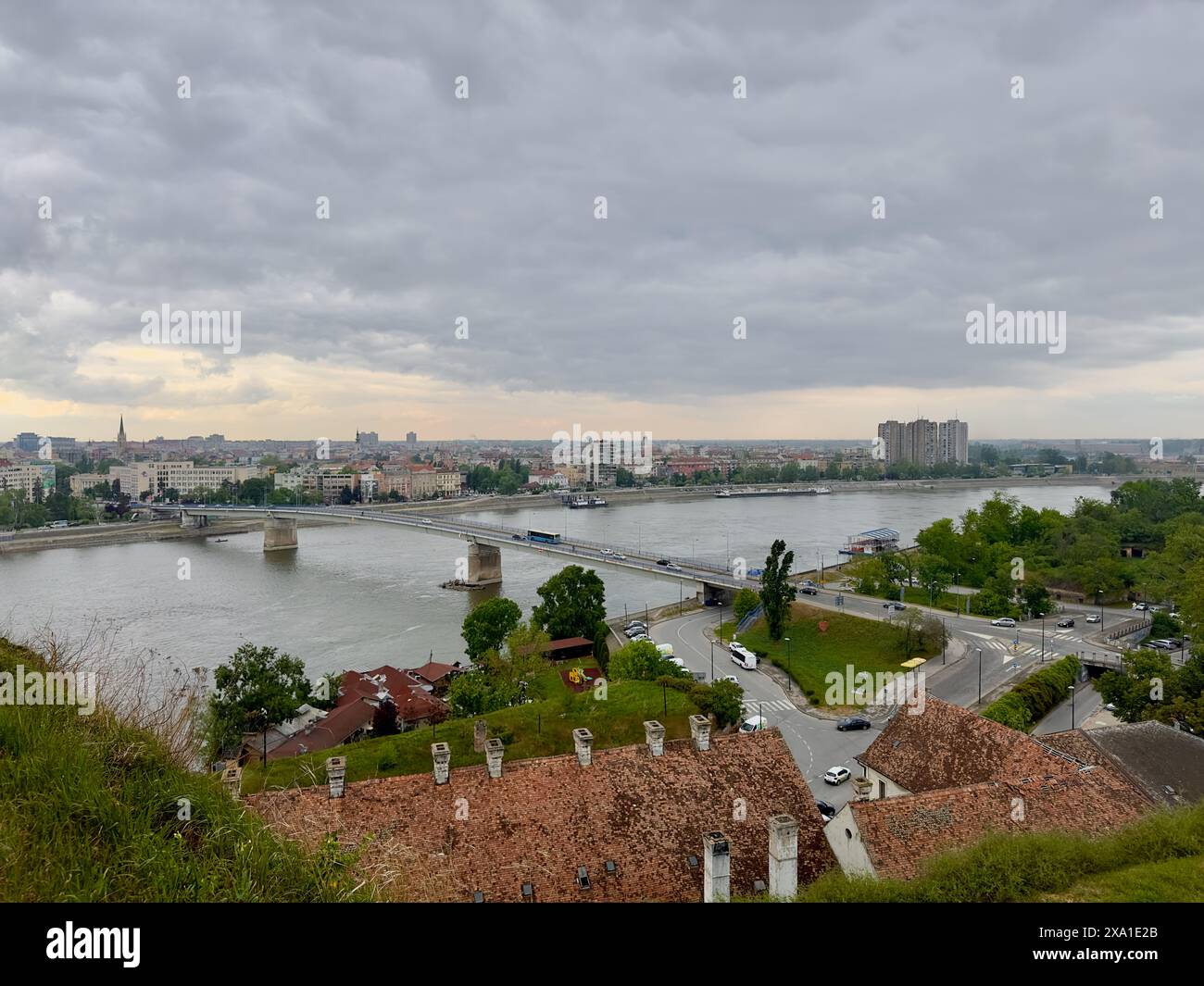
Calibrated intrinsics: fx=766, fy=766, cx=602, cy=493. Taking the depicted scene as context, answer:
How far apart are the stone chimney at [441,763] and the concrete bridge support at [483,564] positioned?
76.7ft

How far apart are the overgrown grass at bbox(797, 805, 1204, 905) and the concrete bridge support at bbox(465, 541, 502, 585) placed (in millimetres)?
26136

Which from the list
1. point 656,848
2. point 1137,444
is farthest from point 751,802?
point 1137,444

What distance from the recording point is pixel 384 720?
12.1m

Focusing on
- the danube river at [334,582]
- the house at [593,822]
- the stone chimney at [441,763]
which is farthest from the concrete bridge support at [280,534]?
the house at [593,822]

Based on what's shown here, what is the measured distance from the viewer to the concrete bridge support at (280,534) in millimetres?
38906

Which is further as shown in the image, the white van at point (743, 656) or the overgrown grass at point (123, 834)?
the white van at point (743, 656)

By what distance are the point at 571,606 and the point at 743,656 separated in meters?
4.15

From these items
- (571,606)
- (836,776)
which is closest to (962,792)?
(836,776)

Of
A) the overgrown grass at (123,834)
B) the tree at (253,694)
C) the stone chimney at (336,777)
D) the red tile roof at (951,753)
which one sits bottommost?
the tree at (253,694)

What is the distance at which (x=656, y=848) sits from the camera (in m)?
6.01

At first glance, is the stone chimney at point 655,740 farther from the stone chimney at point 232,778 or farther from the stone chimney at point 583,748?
the stone chimney at point 232,778

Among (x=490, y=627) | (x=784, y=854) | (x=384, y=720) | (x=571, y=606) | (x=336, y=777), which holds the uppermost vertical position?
(x=336, y=777)

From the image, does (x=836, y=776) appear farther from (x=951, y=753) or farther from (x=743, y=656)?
(x=743, y=656)
